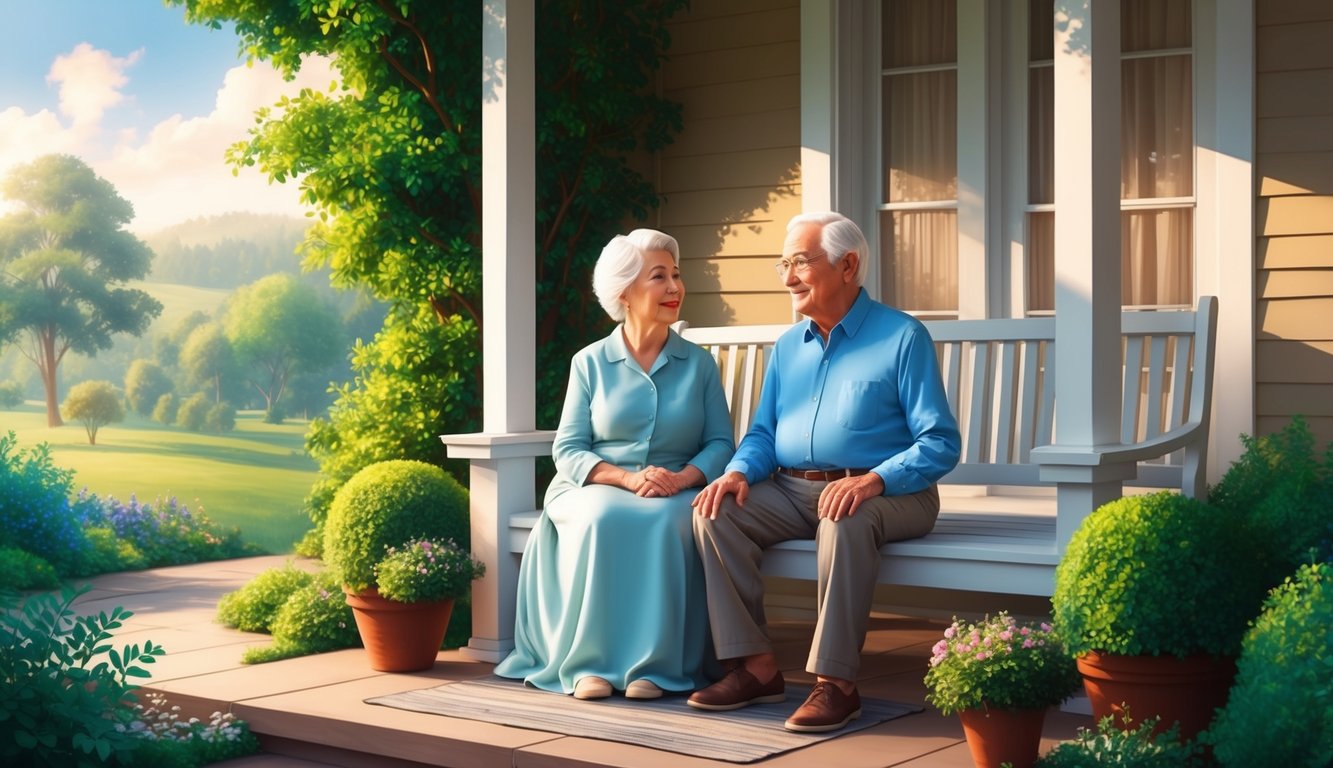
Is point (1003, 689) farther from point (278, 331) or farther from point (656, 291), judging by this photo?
point (278, 331)

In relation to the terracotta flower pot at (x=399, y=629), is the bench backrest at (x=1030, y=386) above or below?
above

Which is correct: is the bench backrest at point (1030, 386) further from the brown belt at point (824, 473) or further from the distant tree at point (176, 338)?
the distant tree at point (176, 338)

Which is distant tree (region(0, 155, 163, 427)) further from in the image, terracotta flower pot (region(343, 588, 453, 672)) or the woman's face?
the woman's face

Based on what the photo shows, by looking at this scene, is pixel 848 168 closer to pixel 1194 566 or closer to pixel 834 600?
pixel 834 600

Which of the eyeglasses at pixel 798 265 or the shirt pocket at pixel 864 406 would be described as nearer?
the shirt pocket at pixel 864 406

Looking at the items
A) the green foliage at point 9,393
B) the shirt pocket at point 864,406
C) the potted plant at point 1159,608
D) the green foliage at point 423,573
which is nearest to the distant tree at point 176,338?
the green foliage at point 9,393

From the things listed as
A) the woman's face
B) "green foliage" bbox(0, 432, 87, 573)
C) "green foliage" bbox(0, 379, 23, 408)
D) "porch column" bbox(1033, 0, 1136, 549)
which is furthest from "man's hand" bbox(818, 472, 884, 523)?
"green foliage" bbox(0, 379, 23, 408)

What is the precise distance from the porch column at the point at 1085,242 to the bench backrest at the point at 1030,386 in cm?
65

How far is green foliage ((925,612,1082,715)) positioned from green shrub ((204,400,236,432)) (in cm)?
802

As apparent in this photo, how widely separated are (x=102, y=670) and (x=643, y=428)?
5.27 ft

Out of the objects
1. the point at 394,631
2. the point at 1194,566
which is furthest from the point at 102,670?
the point at 1194,566

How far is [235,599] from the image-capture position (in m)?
5.56

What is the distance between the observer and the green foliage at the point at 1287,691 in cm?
258

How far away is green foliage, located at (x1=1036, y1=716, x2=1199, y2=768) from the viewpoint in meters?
2.84
